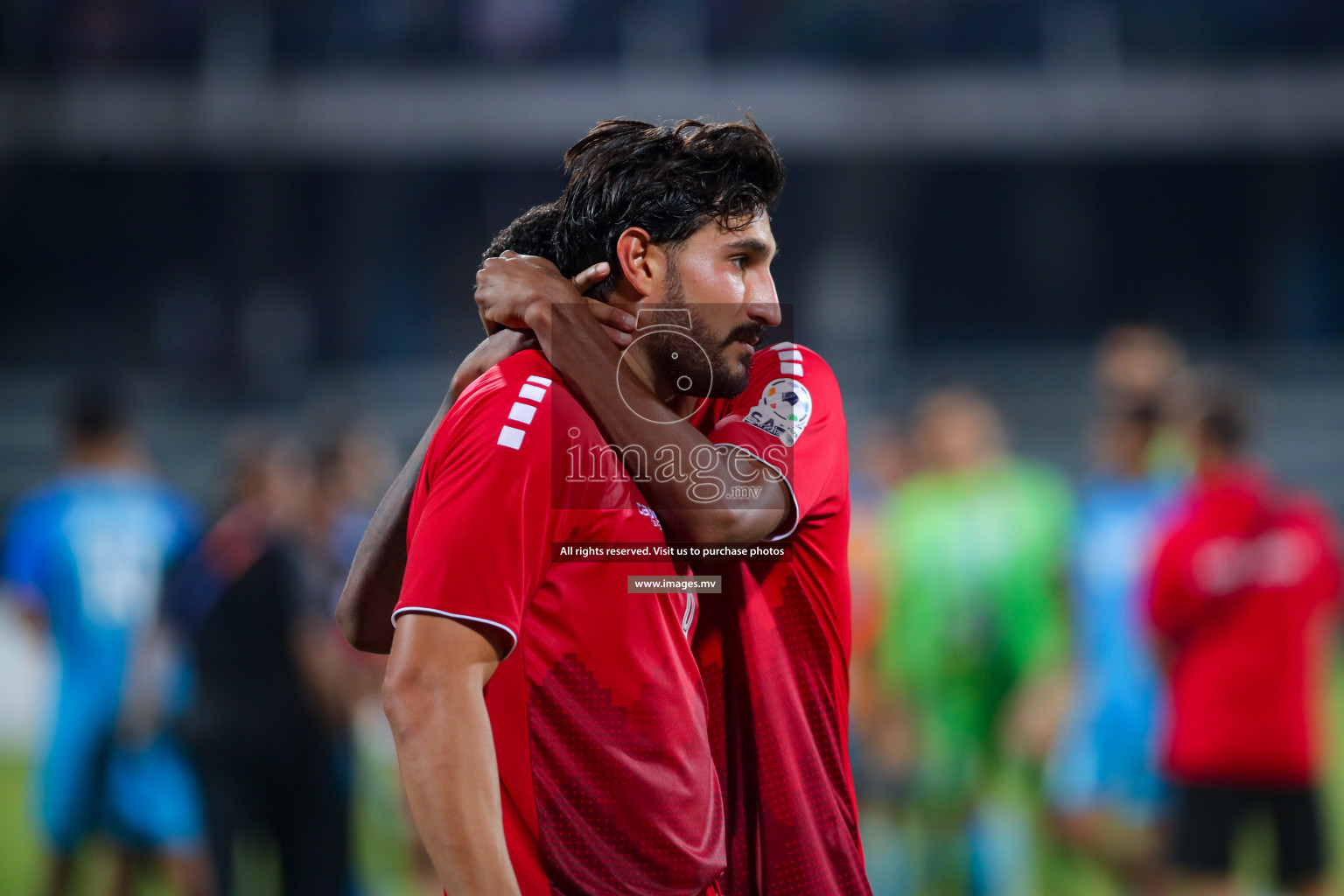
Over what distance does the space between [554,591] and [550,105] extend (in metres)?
17.9

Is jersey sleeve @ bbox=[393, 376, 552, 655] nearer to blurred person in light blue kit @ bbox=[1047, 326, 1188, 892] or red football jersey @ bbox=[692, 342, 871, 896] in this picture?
red football jersey @ bbox=[692, 342, 871, 896]

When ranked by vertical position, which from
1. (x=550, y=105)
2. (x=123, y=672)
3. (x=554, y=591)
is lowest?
(x=123, y=672)

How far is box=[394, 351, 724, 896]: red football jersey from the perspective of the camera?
5.53 feet

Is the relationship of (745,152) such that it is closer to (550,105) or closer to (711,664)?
(711,664)

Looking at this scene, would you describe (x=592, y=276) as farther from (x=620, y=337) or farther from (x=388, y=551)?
(x=388, y=551)

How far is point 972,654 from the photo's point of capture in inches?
231

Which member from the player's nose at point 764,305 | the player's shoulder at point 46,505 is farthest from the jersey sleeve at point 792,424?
the player's shoulder at point 46,505

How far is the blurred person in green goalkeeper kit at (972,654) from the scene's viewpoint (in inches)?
227

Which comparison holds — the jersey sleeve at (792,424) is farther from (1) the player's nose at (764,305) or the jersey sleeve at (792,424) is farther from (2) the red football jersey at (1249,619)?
(2) the red football jersey at (1249,619)

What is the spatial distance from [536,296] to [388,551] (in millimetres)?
441

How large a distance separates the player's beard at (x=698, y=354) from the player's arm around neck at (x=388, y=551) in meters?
0.20

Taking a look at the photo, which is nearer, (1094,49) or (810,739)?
(810,739)

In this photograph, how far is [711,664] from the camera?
1961 millimetres

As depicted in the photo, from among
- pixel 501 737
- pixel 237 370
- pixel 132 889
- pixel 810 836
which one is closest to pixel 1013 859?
pixel 132 889
